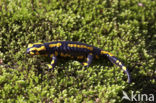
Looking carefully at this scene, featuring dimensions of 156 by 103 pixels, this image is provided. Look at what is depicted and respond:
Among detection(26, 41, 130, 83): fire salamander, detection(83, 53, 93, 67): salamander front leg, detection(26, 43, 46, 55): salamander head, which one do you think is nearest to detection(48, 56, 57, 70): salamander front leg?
detection(26, 41, 130, 83): fire salamander

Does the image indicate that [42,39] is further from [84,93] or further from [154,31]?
[154,31]

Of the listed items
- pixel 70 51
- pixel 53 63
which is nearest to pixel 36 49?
pixel 53 63

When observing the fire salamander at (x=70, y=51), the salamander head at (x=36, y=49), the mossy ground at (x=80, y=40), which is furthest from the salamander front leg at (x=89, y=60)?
the salamander head at (x=36, y=49)

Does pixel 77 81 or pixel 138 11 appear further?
pixel 138 11

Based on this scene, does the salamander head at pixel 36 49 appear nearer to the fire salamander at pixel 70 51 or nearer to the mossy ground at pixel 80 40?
the fire salamander at pixel 70 51

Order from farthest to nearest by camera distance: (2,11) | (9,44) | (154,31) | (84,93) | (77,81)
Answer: (154,31) < (2,11) < (9,44) < (77,81) < (84,93)

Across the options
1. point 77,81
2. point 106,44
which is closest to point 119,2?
point 106,44

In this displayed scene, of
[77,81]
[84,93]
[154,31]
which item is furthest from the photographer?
[154,31]
